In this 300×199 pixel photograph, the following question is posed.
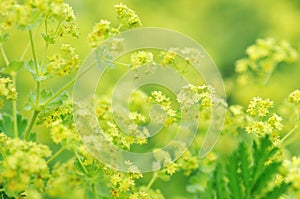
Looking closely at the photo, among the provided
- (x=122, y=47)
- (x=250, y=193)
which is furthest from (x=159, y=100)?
(x=250, y=193)

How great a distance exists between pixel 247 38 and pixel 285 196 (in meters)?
4.04

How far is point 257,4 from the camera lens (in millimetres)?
5691

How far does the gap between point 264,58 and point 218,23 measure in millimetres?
3343

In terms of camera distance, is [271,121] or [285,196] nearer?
[285,196]

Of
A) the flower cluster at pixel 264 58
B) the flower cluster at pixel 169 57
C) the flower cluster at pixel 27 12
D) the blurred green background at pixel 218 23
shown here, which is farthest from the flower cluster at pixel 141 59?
the blurred green background at pixel 218 23

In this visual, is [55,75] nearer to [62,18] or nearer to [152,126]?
[62,18]

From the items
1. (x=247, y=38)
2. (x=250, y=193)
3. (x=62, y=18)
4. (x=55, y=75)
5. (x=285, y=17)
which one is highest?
(x=285, y=17)

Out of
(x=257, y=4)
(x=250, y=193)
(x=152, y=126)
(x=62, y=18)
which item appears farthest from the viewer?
(x=257, y=4)

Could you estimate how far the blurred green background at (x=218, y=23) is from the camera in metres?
4.48

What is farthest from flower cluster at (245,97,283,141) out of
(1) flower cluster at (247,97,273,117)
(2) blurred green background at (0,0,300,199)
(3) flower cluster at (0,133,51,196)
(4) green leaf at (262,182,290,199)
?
(2) blurred green background at (0,0,300,199)

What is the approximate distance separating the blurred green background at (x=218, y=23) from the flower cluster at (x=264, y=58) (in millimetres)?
1992

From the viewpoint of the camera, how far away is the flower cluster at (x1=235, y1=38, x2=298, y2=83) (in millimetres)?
2023

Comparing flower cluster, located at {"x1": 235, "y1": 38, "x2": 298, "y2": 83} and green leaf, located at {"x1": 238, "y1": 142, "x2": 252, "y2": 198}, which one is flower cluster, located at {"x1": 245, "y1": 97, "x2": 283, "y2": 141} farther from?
flower cluster, located at {"x1": 235, "y1": 38, "x2": 298, "y2": 83}

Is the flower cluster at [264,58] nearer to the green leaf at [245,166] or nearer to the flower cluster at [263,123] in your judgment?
the flower cluster at [263,123]
